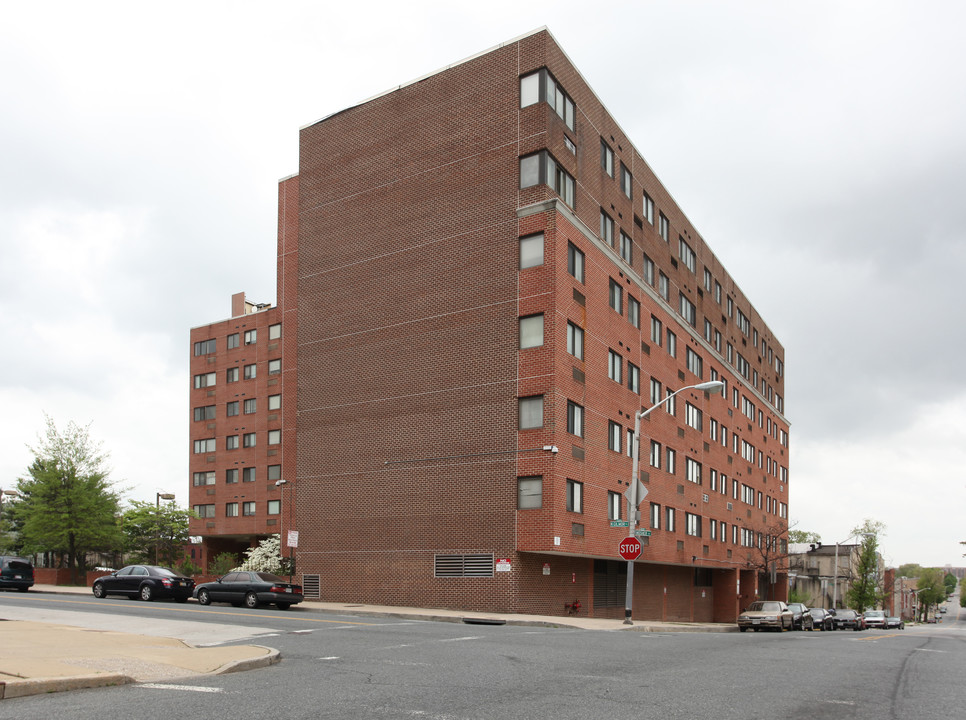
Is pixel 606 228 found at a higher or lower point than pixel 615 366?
higher

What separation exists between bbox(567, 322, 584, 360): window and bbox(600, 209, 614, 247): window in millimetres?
6544

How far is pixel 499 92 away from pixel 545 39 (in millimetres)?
2878

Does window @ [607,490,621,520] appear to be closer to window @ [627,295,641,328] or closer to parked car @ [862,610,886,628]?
window @ [627,295,641,328]

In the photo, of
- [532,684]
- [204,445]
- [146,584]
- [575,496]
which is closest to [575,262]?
[575,496]

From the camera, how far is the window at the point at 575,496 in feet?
118

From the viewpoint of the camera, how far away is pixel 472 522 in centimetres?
3619

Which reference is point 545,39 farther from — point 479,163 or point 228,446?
point 228,446

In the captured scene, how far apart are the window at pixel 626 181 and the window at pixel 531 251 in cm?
1110

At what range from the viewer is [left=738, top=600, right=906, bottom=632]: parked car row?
41.2 metres

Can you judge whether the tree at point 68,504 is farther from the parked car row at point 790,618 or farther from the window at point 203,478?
the parked car row at point 790,618

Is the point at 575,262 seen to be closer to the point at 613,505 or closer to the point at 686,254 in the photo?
the point at 613,505

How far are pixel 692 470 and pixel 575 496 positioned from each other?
20.6 meters

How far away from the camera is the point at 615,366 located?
139 feet

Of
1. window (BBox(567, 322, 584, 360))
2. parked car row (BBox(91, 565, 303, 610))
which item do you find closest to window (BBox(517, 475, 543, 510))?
window (BBox(567, 322, 584, 360))
